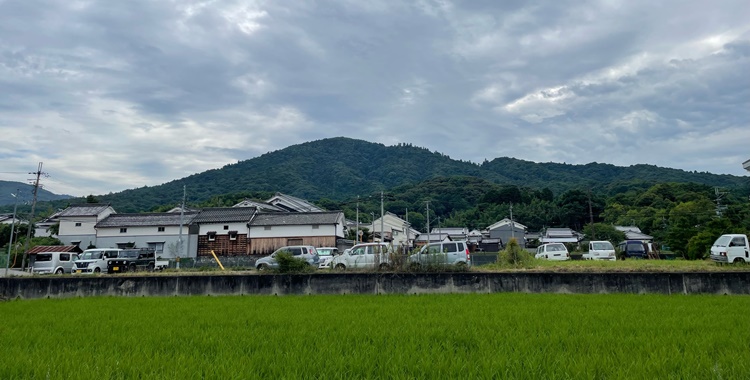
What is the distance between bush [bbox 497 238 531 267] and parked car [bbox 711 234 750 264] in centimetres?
797

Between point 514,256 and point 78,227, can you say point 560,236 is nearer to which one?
point 514,256

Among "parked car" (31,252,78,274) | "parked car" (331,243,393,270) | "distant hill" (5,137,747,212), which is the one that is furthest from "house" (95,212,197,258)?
"distant hill" (5,137,747,212)

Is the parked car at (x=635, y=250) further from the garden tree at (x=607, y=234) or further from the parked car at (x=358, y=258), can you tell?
the garden tree at (x=607, y=234)

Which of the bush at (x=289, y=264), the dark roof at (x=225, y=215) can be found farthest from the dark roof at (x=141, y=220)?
the bush at (x=289, y=264)

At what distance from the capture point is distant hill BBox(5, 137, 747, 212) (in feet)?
283

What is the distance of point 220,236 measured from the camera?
119 ft

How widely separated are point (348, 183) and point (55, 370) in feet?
331

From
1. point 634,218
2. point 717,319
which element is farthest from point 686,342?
point 634,218

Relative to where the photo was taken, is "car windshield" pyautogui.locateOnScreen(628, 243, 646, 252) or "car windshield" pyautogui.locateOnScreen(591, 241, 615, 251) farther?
"car windshield" pyautogui.locateOnScreen(628, 243, 646, 252)

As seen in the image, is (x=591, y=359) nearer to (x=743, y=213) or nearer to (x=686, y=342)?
(x=686, y=342)

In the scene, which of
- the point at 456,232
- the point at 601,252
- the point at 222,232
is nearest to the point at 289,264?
the point at 601,252

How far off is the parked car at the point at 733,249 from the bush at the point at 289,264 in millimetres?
16456

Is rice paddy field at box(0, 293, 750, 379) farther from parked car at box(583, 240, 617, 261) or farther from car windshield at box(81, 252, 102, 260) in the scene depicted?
car windshield at box(81, 252, 102, 260)

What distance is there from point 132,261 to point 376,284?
18964mm
